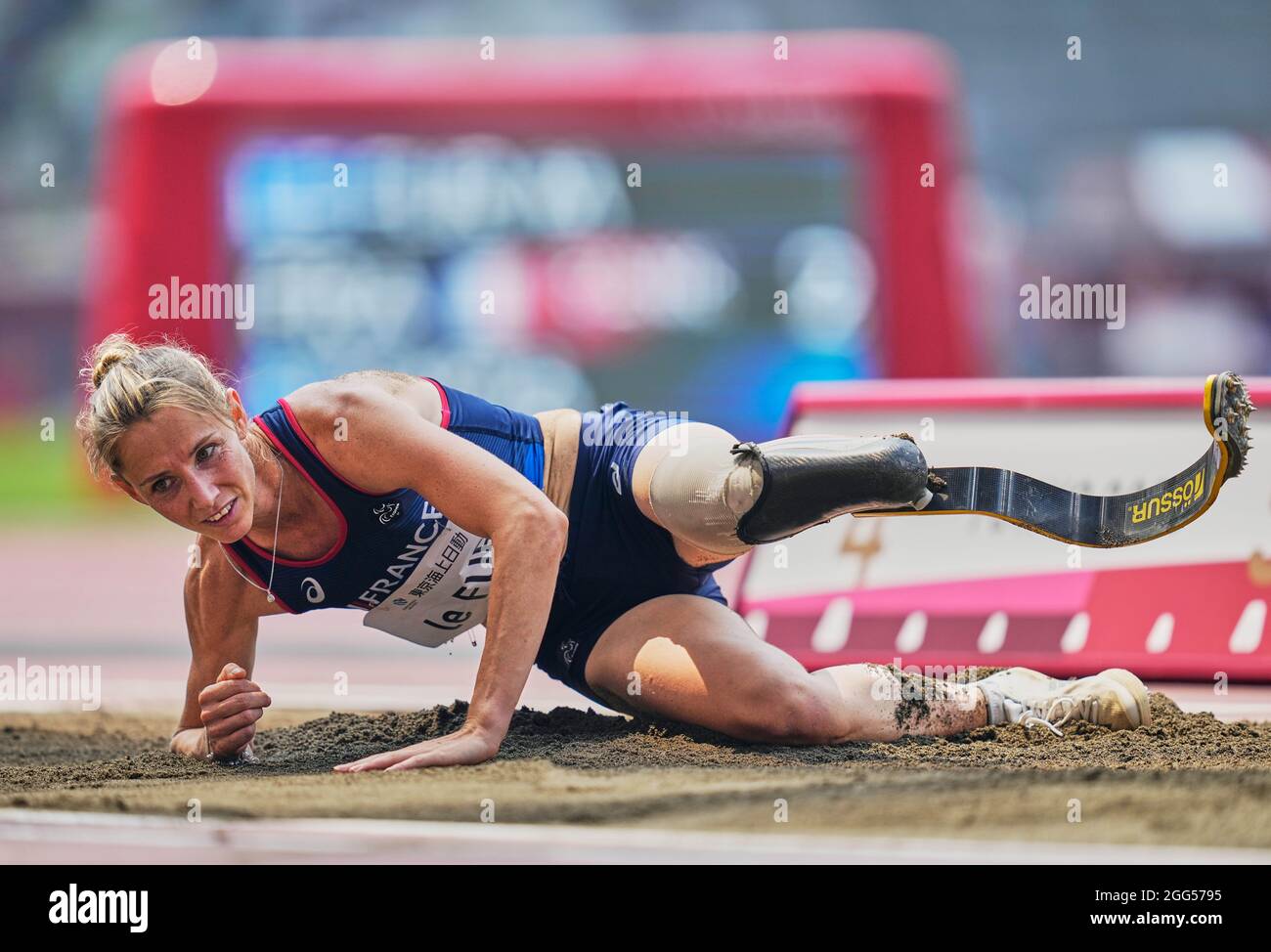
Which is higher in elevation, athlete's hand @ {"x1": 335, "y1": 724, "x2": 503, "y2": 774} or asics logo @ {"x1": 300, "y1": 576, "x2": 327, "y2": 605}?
asics logo @ {"x1": 300, "y1": 576, "x2": 327, "y2": 605}

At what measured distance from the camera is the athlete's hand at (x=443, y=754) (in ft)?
10.0

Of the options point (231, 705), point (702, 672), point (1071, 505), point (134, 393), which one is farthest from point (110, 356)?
point (1071, 505)

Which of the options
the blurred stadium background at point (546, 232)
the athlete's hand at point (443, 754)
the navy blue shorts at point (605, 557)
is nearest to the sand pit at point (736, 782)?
the athlete's hand at point (443, 754)

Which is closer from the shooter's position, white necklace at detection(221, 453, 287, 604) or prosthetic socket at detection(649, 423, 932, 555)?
prosthetic socket at detection(649, 423, 932, 555)

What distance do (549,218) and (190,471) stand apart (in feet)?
30.0

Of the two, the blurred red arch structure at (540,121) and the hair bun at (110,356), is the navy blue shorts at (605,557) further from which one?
the blurred red arch structure at (540,121)

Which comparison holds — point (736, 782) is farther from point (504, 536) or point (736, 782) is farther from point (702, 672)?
point (504, 536)

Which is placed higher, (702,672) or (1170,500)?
(1170,500)

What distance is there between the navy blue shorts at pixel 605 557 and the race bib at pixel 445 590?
21cm

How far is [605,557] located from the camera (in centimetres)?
362

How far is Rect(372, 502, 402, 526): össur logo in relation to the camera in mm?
3299

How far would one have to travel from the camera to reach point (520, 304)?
11953 mm

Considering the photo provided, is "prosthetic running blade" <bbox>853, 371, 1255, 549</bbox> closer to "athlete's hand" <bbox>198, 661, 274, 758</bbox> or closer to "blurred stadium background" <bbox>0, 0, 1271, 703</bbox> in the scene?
"athlete's hand" <bbox>198, 661, 274, 758</bbox>

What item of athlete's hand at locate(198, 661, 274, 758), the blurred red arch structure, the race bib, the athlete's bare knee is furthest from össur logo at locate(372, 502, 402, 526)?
the blurred red arch structure
